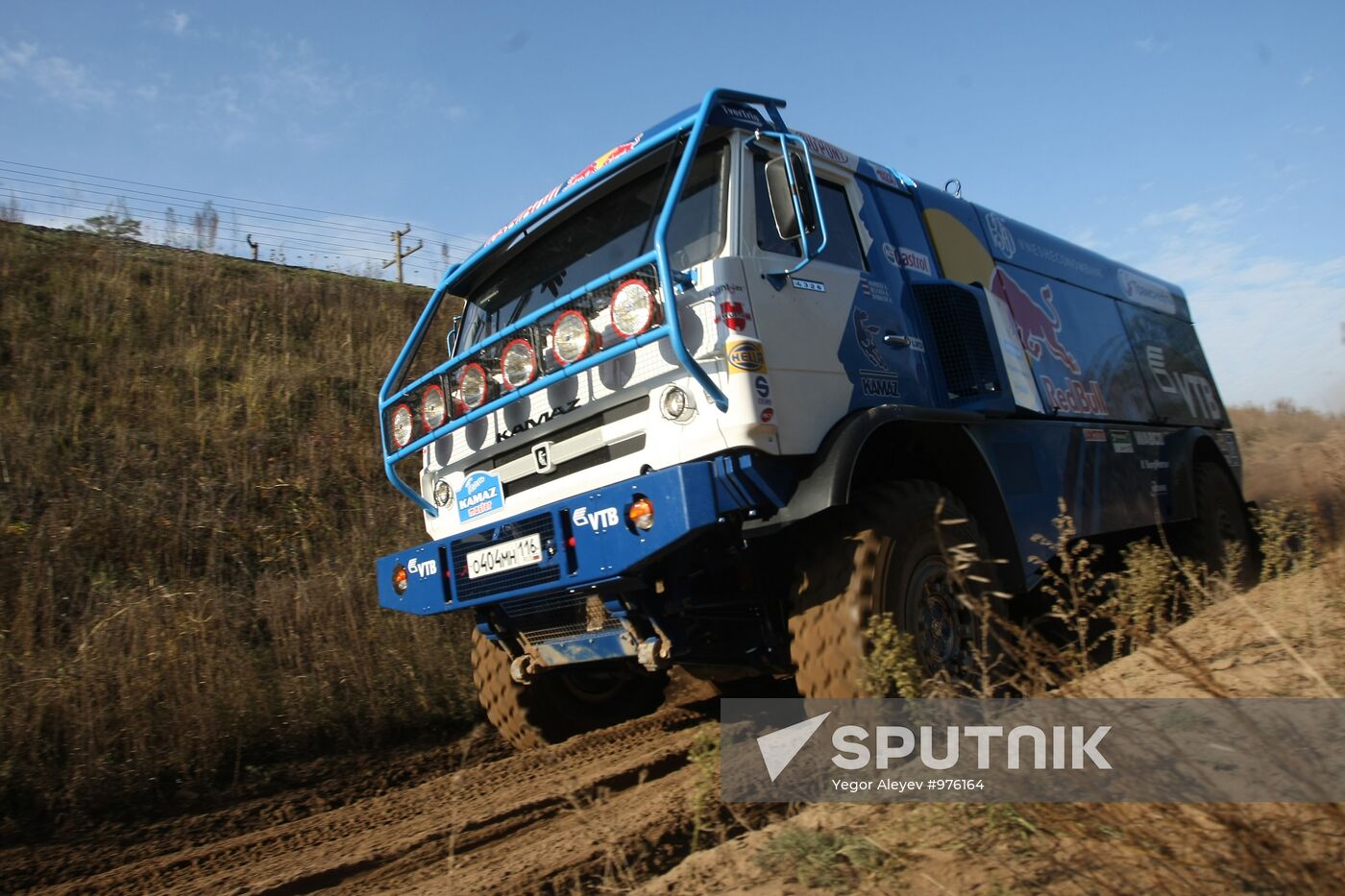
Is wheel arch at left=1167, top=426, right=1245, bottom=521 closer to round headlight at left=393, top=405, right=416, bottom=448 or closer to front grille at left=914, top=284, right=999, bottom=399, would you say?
front grille at left=914, top=284, right=999, bottom=399

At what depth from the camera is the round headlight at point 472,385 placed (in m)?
4.40

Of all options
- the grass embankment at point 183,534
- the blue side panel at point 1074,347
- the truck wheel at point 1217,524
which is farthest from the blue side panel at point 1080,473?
the grass embankment at point 183,534

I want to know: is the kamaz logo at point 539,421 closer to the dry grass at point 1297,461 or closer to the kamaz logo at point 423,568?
the kamaz logo at point 423,568

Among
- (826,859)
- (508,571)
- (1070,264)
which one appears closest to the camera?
(826,859)

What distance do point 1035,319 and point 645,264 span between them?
139 inches

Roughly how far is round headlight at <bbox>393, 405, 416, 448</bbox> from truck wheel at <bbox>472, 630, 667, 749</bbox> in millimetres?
1183

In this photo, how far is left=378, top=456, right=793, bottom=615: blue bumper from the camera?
11.6 ft

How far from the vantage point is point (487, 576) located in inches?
171

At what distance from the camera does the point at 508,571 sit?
4.20 metres

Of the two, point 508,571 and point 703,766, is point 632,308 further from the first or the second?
point 703,766

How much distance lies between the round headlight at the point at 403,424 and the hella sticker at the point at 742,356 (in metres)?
2.01

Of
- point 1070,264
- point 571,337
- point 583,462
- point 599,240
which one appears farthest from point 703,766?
point 1070,264

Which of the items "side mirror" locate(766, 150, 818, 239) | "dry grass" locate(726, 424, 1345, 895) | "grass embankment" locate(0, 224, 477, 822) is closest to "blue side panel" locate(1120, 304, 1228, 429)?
"dry grass" locate(726, 424, 1345, 895)

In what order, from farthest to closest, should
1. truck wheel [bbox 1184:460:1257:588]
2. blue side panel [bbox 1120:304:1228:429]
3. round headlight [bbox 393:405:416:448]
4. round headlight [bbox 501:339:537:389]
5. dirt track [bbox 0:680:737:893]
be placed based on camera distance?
1. blue side panel [bbox 1120:304:1228:429]
2. truck wheel [bbox 1184:460:1257:588]
3. round headlight [bbox 393:405:416:448]
4. round headlight [bbox 501:339:537:389]
5. dirt track [bbox 0:680:737:893]
